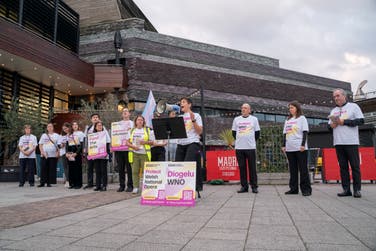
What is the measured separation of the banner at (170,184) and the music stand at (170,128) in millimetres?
599

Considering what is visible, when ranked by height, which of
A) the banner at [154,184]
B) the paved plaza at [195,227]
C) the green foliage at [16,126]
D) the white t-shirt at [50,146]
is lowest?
the paved plaza at [195,227]

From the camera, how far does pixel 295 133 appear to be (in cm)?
679

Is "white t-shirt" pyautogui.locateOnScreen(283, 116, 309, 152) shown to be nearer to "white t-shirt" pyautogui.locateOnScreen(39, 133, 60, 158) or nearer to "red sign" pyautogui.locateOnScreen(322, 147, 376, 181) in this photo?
"red sign" pyautogui.locateOnScreen(322, 147, 376, 181)

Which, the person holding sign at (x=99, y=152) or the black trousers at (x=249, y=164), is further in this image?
the person holding sign at (x=99, y=152)

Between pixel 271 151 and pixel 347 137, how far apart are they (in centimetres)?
429

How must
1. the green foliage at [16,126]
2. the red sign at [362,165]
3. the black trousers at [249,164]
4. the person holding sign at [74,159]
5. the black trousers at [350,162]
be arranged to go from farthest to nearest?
the green foliage at [16,126], the red sign at [362,165], the person holding sign at [74,159], the black trousers at [249,164], the black trousers at [350,162]

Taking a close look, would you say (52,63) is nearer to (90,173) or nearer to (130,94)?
(130,94)

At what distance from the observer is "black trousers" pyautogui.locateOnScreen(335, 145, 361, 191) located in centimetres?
601

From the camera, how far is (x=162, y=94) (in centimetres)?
2770

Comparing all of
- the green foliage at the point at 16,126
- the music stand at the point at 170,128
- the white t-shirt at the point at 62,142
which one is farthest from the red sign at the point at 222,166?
the green foliage at the point at 16,126

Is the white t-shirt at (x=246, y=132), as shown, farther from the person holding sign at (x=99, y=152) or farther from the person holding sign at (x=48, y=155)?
the person holding sign at (x=48, y=155)

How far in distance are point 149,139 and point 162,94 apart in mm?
20728

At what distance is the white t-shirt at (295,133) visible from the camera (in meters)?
6.75

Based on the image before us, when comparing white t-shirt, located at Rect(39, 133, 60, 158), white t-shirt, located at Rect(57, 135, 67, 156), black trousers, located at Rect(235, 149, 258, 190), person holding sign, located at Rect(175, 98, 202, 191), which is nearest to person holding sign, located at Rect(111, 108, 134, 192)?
person holding sign, located at Rect(175, 98, 202, 191)
